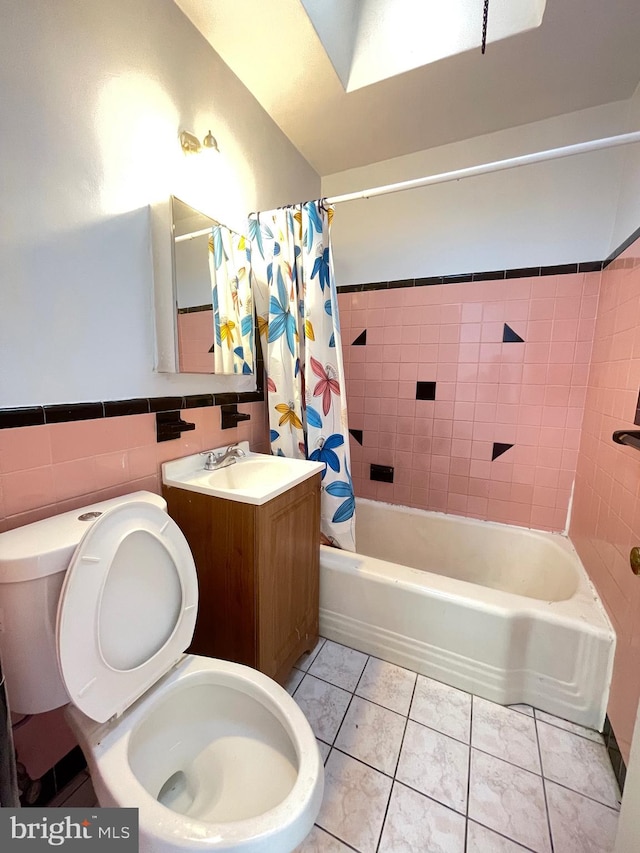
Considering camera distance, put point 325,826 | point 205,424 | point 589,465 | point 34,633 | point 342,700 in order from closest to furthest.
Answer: point 34,633, point 325,826, point 342,700, point 205,424, point 589,465

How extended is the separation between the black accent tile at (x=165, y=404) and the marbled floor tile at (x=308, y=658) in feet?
3.85

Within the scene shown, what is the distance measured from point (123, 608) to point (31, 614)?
177 millimetres

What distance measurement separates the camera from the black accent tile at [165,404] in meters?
1.19

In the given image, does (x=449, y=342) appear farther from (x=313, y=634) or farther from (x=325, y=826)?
(x=325, y=826)

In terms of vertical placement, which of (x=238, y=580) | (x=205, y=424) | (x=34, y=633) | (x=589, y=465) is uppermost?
(x=205, y=424)

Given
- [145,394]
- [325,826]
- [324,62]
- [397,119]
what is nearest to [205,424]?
[145,394]

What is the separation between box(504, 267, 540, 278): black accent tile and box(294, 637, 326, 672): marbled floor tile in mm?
2052

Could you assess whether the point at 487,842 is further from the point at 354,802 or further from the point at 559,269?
the point at 559,269

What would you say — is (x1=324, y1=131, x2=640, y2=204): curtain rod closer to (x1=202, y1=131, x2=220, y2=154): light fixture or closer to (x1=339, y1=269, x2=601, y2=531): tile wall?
(x1=202, y1=131, x2=220, y2=154): light fixture

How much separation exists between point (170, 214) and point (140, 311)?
0.36 m

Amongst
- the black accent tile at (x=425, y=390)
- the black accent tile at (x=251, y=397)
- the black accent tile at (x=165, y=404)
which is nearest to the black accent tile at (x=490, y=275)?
the black accent tile at (x=425, y=390)

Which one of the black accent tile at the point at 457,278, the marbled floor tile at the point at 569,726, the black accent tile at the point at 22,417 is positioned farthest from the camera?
the black accent tile at the point at 457,278

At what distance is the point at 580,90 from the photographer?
1480mm

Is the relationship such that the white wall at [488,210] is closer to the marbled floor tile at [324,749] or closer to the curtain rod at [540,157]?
the curtain rod at [540,157]
